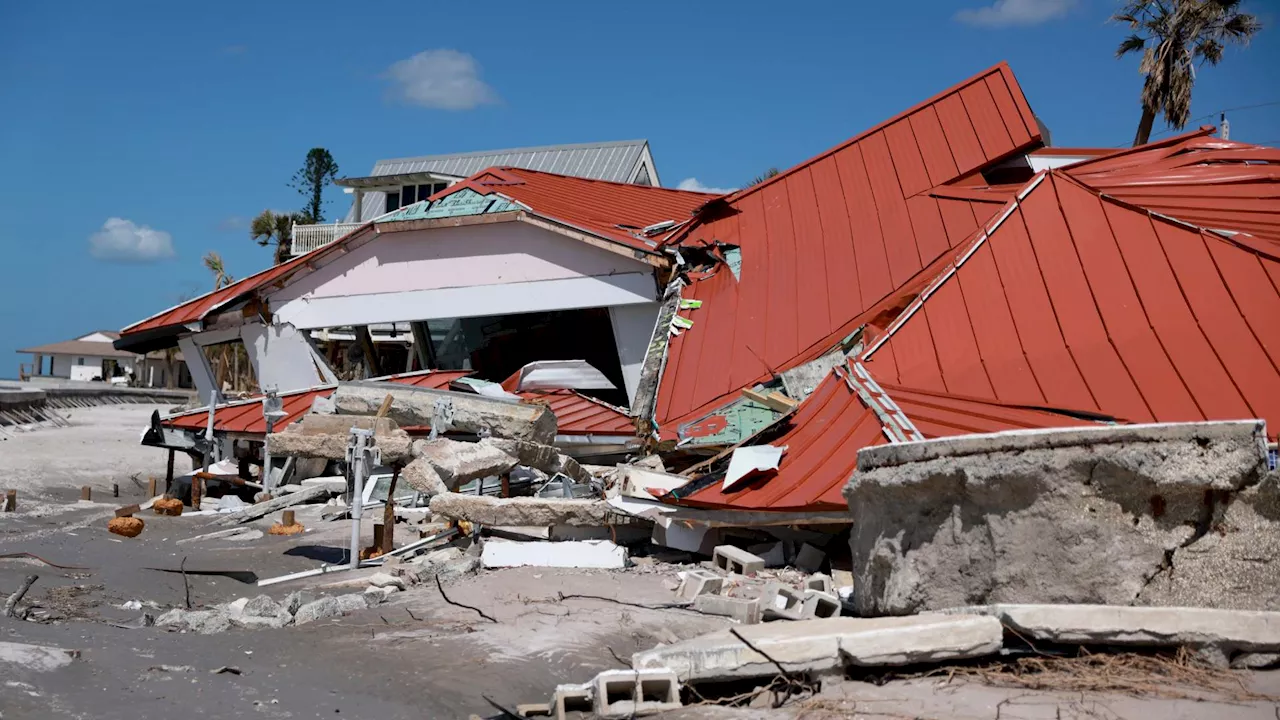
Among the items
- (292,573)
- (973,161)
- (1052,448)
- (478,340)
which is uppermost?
(973,161)

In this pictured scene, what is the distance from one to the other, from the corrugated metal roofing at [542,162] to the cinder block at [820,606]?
3369 centimetres

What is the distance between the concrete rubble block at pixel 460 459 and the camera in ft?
35.8

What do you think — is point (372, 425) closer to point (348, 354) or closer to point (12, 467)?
point (12, 467)

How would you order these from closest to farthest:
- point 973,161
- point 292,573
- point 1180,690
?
point 1180,690
point 292,573
point 973,161

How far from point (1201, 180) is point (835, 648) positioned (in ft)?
33.3

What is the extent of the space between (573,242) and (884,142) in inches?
208

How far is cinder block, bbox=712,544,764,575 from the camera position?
9375 mm

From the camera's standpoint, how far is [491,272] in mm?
18516

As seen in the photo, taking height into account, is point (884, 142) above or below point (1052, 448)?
above

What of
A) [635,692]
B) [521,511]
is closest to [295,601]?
[521,511]

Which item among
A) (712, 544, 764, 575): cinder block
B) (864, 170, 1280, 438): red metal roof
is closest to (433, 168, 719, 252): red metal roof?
(864, 170, 1280, 438): red metal roof

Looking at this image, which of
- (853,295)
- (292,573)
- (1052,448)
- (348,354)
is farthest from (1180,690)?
Answer: (348,354)

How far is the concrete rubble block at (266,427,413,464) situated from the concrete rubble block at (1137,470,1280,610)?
7645 mm

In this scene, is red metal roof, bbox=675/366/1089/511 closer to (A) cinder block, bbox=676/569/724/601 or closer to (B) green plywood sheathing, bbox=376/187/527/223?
(A) cinder block, bbox=676/569/724/601
